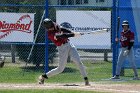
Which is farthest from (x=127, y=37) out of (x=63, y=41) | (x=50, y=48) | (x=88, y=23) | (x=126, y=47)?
(x=50, y=48)

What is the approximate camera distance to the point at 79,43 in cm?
1880

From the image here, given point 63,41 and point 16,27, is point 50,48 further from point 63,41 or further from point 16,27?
point 63,41

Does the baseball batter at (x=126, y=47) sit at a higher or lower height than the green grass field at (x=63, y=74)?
higher

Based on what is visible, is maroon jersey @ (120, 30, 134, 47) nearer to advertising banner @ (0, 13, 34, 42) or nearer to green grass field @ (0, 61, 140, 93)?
green grass field @ (0, 61, 140, 93)

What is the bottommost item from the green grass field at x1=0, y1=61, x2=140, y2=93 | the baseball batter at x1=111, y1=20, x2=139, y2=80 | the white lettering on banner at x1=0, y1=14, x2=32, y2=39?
the green grass field at x1=0, y1=61, x2=140, y2=93

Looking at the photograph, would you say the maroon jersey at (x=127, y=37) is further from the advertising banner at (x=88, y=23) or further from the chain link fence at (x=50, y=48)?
the advertising banner at (x=88, y=23)

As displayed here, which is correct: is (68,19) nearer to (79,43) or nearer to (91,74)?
(79,43)

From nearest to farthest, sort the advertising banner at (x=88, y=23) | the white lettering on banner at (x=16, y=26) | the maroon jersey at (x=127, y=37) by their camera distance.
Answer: the maroon jersey at (x=127, y=37) → the advertising banner at (x=88, y=23) → the white lettering on banner at (x=16, y=26)

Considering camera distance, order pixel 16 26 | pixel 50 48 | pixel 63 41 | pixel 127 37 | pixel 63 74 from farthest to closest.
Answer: pixel 50 48 < pixel 63 74 < pixel 16 26 < pixel 127 37 < pixel 63 41

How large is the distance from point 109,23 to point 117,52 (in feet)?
3.68

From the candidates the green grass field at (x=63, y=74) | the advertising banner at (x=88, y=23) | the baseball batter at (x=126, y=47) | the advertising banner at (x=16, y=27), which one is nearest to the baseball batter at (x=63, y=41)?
the green grass field at (x=63, y=74)

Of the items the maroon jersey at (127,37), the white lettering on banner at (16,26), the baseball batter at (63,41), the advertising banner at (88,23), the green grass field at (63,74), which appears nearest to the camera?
the baseball batter at (63,41)

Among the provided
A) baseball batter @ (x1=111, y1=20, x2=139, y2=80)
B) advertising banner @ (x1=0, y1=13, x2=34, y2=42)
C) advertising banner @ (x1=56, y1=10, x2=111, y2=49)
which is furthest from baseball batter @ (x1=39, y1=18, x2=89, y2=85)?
advertising banner @ (x1=0, y1=13, x2=34, y2=42)

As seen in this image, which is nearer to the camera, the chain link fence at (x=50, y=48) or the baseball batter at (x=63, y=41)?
the baseball batter at (x=63, y=41)
